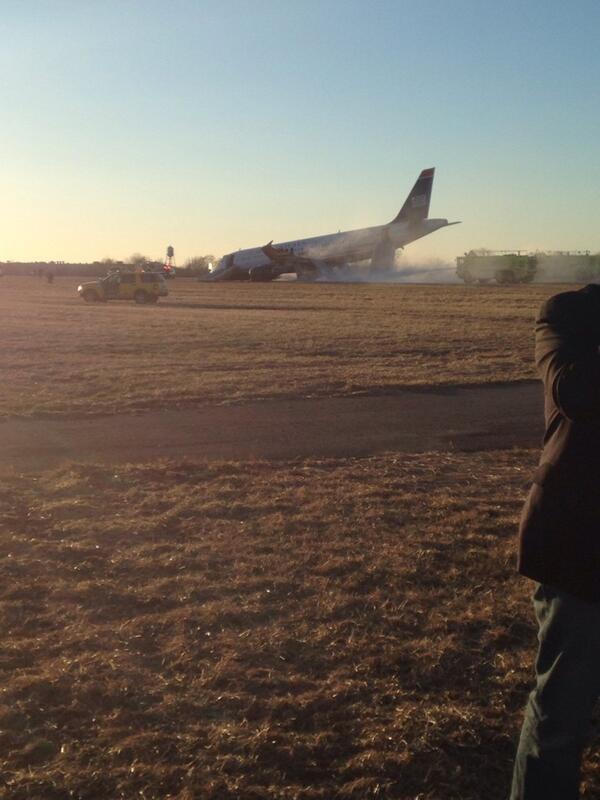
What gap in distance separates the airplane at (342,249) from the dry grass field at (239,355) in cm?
3786

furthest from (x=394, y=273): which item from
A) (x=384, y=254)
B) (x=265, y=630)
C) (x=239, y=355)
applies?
(x=265, y=630)

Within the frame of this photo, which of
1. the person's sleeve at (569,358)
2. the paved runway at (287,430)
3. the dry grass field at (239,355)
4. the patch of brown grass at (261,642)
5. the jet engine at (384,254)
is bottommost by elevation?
the patch of brown grass at (261,642)

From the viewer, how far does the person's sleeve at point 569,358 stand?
2740 millimetres

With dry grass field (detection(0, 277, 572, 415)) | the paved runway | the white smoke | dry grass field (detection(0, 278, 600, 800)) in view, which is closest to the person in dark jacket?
dry grass field (detection(0, 278, 600, 800))

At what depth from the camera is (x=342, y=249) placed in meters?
69.4

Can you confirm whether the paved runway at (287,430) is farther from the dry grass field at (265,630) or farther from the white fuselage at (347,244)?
the white fuselage at (347,244)

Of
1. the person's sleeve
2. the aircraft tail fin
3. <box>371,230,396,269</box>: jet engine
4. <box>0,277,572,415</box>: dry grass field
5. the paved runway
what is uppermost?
the aircraft tail fin

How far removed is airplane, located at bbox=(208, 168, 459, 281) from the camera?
68938 millimetres

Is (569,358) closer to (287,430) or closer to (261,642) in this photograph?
(261,642)

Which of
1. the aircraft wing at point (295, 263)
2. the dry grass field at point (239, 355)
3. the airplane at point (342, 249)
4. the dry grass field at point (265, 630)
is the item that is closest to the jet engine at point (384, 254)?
the airplane at point (342, 249)

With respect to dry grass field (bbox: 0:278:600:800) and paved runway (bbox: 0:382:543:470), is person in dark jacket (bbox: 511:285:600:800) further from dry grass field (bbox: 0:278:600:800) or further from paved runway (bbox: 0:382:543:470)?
paved runway (bbox: 0:382:543:470)

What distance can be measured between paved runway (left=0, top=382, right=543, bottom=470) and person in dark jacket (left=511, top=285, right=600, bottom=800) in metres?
6.02

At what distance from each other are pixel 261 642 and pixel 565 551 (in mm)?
2187

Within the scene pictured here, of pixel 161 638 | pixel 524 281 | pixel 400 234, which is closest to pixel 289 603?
pixel 161 638
